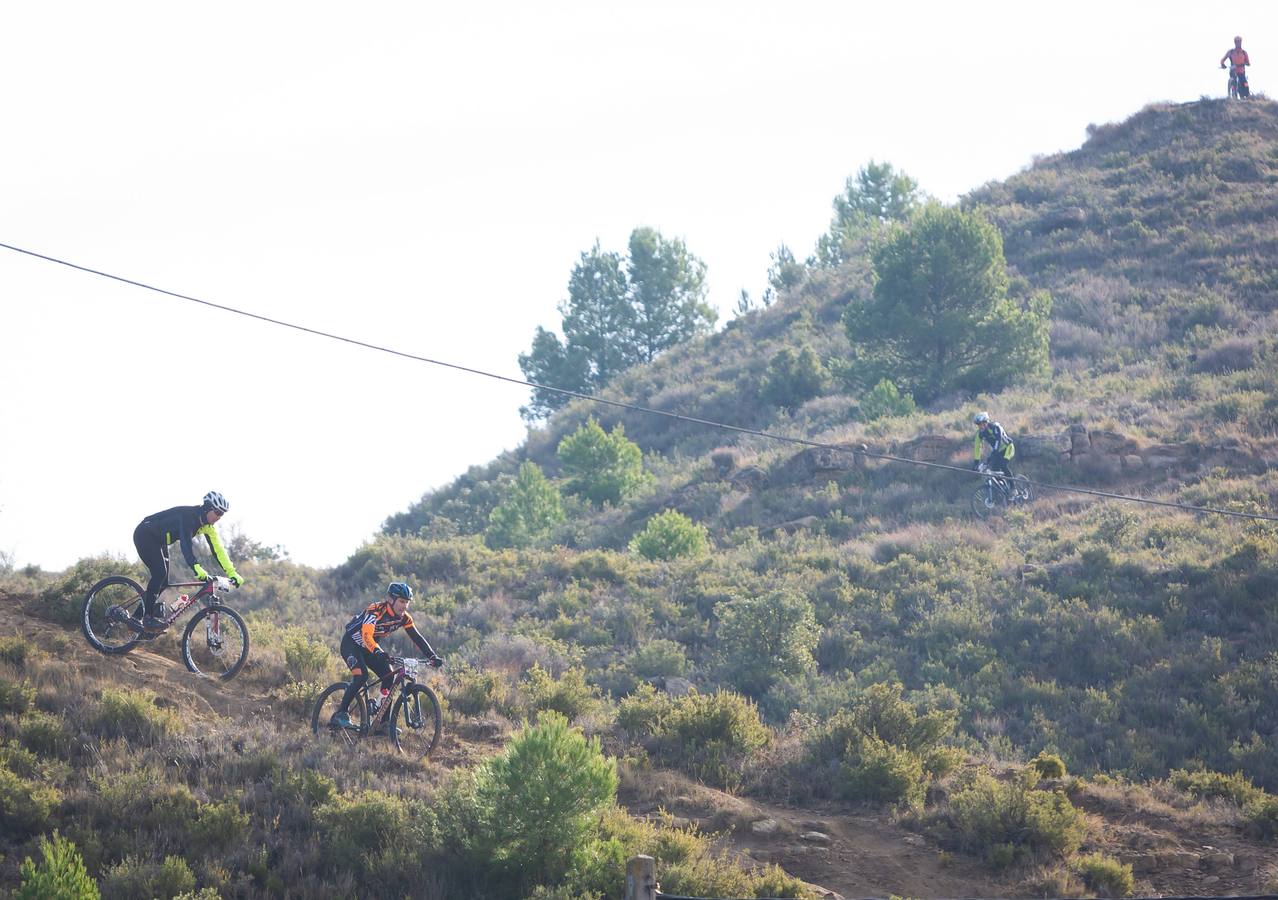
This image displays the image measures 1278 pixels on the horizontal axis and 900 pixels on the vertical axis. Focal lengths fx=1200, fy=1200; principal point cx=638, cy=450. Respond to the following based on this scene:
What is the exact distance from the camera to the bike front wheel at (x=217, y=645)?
49.6 feet

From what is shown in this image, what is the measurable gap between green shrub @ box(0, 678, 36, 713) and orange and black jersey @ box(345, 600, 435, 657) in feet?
11.6

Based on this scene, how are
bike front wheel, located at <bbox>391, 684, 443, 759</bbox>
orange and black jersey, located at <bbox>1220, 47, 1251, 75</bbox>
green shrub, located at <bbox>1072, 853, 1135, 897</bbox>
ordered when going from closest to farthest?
green shrub, located at <bbox>1072, 853, 1135, 897</bbox> → bike front wheel, located at <bbox>391, 684, 443, 759</bbox> → orange and black jersey, located at <bbox>1220, 47, 1251, 75</bbox>

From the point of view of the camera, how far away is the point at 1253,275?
162 ft

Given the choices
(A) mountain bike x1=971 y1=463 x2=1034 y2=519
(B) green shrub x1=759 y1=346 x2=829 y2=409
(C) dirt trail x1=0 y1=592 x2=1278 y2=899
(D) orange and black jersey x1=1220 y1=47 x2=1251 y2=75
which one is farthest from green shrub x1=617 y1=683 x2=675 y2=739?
(D) orange and black jersey x1=1220 y1=47 x2=1251 y2=75

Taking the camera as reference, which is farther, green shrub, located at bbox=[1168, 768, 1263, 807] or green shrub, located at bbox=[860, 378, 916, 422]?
green shrub, located at bbox=[860, 378, 916, 422]

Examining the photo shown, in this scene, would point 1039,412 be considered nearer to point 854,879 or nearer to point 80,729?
point 854,879

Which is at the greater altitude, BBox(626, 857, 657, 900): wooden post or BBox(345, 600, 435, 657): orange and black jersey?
BBox(345, 600, 435, 657): orange and black jersey

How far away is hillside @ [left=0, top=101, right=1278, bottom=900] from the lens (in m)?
11.9

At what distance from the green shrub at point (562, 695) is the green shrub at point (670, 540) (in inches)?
520

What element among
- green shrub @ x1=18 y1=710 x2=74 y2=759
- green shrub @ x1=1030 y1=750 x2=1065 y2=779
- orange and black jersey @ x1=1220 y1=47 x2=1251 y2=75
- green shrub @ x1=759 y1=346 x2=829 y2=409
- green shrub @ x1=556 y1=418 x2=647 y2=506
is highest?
orange and black jersey @ x1=1220 y1=47 x2=1251 y2=75

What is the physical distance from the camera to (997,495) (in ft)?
101

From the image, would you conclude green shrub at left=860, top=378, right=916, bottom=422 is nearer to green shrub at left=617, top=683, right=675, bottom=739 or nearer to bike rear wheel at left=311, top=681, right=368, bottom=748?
green shrub at left=617, top=683, right=675, bottom=739

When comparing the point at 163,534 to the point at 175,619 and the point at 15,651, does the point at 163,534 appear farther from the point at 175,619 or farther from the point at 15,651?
the point at 15,651

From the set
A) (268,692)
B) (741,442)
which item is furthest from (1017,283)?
(268,692)
